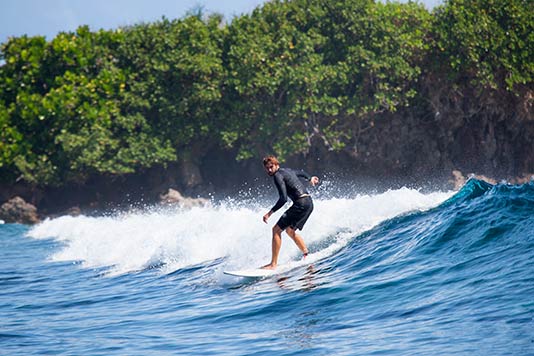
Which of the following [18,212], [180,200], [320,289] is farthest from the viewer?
[18,212]

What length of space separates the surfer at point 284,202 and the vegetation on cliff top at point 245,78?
2471 cm

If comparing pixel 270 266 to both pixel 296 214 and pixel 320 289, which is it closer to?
pixel 296 214

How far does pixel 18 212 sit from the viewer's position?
131 ft

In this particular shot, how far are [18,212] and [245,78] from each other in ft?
44.1

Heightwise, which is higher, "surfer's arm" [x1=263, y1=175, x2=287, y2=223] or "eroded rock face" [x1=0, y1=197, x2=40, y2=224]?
"eroded rock face" [x1=0, y1=197, x2=40, y2=224]

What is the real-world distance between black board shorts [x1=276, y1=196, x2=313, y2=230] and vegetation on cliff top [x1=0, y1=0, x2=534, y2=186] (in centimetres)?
2482

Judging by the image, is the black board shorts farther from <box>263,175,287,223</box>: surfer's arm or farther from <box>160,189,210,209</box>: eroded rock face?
<box>160,189,210,209</box>: eroded rock face

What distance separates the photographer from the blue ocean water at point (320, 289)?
739cm

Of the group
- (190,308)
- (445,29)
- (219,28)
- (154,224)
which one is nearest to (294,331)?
(190,308)

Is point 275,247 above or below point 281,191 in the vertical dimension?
below

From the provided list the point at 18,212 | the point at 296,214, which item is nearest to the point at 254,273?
the point at 296,214

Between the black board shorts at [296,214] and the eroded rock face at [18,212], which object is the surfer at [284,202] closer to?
the black board shorts at [296,214]

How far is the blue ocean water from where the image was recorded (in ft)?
24.3

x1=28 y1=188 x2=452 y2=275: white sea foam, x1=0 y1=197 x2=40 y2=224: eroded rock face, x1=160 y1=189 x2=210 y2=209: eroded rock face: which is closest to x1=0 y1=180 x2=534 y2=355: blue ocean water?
x1=28 y1=188 x2=452 y2=275: white sea foam
